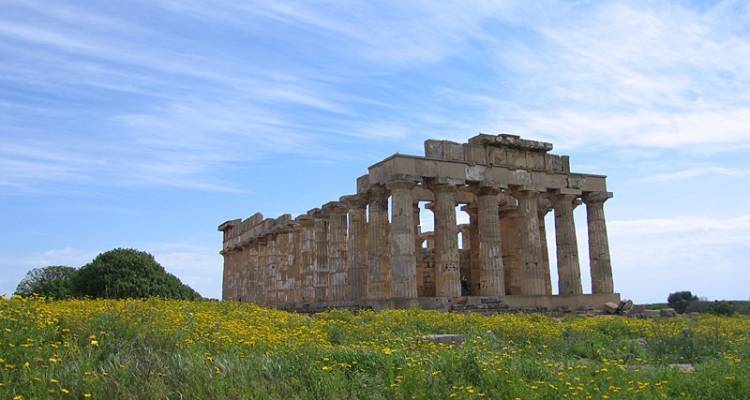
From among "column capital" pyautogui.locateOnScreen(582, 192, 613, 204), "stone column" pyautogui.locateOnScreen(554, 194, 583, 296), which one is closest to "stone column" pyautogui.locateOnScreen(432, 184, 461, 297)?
"stone column" pyautogui.locateOnScreen(554, 194, 583, 296)

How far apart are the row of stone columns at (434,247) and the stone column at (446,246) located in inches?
1.7

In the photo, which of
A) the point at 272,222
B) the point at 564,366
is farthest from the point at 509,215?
the point at 564,366

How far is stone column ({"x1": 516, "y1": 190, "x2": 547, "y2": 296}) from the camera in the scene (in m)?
31.0

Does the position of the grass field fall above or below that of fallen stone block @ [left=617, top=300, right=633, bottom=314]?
below

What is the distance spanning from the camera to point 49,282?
44875 millimetres

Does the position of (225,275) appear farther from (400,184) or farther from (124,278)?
(400,184)

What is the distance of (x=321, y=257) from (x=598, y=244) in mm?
15187

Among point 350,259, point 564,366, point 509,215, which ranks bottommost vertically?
point 564,366

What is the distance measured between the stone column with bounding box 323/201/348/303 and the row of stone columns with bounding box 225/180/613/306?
5 centimetres

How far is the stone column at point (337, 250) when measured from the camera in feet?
115

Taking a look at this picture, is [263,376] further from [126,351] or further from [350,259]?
[350,259]

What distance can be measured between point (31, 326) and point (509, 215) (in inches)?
1207

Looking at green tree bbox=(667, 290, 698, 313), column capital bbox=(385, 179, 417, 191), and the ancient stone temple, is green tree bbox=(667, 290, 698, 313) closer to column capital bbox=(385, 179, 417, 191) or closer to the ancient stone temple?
the ancient stone temple

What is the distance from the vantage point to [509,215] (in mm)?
37938
